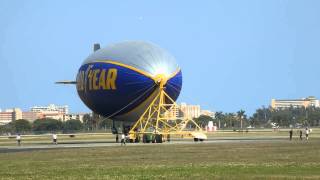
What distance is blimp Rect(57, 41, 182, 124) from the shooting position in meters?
85.9

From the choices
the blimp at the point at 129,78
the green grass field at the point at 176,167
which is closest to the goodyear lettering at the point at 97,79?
the blimp at the point at 129,78

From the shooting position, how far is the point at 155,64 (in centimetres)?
8638

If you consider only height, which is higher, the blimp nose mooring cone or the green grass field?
the blimp nose mooring cone

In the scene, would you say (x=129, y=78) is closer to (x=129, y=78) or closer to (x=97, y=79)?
(x=129, y=78)

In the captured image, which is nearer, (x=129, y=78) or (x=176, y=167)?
(x=176, y=167)

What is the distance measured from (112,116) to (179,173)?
5406 centimetres

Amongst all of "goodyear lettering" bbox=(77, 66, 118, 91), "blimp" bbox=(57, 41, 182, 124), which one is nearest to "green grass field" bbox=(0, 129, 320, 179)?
"blimp" bbox=(57, 41, 182, 124)

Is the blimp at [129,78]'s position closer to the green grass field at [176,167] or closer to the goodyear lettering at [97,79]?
the goodyear lettering at [97,79]

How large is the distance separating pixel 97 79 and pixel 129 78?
20.6ft

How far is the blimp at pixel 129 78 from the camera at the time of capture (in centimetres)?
8588

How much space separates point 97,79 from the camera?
9056 centimetres

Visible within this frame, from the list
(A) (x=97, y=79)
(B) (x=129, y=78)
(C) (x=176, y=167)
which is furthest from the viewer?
A: (A) (x=97, y=79)

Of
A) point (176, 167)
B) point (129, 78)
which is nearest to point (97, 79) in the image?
point (129, 78)

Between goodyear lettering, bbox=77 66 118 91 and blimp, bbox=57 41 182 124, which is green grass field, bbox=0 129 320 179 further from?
goodyear lettering, bbox=77 66 118 91
